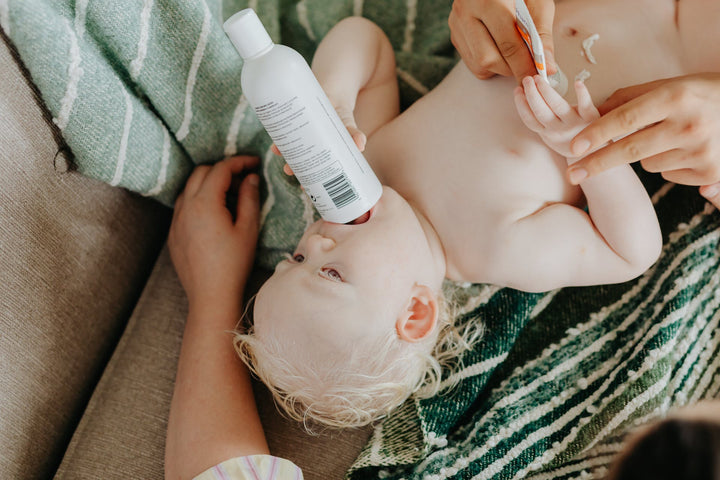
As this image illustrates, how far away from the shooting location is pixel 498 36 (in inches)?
33.3

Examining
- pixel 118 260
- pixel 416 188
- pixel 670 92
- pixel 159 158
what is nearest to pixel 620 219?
Result: pixel 670 92

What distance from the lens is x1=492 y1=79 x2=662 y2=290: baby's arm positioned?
86cm

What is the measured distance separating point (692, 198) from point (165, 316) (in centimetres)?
104

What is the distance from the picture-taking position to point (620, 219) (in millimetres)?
856

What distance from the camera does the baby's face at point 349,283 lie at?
815 mm

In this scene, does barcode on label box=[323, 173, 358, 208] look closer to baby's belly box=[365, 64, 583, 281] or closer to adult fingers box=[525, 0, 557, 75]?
baby's belly box=[365, 64, 583, 281]

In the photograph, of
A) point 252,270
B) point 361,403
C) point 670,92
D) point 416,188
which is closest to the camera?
point 670,92

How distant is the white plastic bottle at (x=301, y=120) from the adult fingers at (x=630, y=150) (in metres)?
0.33

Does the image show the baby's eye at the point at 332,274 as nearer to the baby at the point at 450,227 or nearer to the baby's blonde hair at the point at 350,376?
the baby at the point at 450,227

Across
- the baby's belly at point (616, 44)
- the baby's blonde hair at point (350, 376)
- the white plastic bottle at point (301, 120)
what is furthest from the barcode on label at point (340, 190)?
the baby's belly at point (616, 44)

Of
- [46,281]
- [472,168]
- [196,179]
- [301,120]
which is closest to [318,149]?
[301,120]

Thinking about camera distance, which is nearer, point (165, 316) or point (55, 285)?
point (55, 285)

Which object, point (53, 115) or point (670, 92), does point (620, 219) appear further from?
point (53, 115)

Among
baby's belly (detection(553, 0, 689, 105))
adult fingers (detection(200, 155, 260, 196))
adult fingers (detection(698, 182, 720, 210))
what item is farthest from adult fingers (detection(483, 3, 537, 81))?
adult fingers (detection(200, 155, 260, 196))
